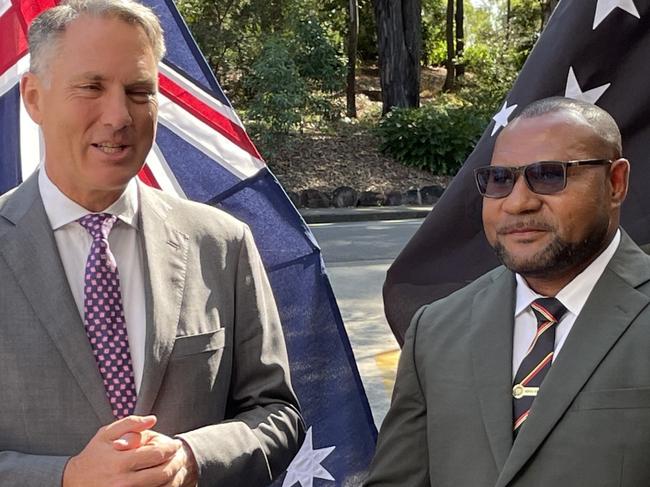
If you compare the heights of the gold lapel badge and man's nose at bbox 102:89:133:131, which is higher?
man's nose at bbox 102:89:133:131

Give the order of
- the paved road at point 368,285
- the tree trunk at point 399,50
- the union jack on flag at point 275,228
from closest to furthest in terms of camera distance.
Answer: the union jack on flag at point 275,228, the paved road at point 368,285, the tree trunk at point 399,50

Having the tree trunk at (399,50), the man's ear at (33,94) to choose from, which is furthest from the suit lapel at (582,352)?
the tree trunk at (399,50)

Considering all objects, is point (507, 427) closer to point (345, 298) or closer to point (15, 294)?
point (15, 294)

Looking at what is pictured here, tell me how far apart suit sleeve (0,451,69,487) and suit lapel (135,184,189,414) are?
0.21 meters

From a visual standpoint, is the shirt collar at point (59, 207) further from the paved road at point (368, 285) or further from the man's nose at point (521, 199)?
the paved road at point (368, 285)

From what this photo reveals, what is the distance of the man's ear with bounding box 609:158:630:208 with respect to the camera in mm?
1986

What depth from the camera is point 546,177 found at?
196cm

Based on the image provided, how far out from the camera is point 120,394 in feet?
6.77

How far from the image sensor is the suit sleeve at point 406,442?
2078mm

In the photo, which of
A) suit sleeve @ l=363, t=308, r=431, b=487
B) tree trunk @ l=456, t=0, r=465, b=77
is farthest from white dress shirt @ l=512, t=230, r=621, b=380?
tree trunk @ l=456, t=0, r=465, b=77

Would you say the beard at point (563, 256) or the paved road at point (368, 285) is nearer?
the beard at point (563, 256)

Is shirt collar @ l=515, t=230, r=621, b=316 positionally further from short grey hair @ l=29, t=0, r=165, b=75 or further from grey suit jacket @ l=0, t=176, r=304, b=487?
short grey hair @ l=29, t=0, r=165, b=75

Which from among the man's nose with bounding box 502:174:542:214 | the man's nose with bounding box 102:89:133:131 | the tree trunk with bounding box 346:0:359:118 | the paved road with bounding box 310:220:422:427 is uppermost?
the man's nose with bounding box 102:89:133:131

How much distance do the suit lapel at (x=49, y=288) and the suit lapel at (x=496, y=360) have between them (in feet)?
2.52
